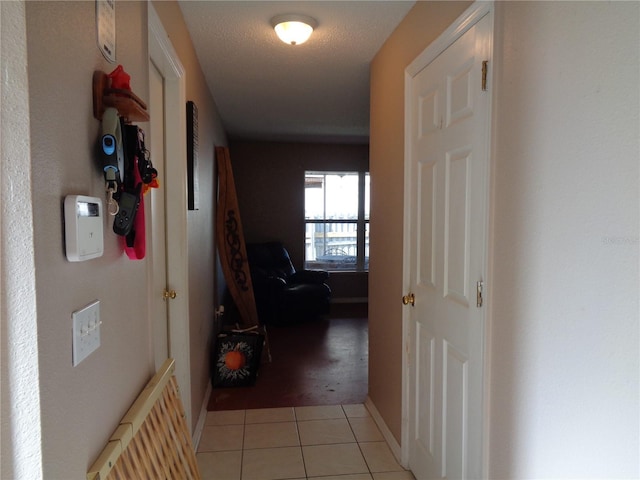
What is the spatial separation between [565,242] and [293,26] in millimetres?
1746

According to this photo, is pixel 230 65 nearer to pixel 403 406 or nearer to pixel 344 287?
pixel 403 406

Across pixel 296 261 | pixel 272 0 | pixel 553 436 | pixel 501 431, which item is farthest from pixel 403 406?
pixel 296 261

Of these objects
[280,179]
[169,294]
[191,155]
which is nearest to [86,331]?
[169,294]

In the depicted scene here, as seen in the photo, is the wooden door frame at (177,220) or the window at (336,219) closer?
the wooden door frame at (177,220)

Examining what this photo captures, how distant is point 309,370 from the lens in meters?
3.75

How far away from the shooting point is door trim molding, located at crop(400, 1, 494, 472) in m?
1.44

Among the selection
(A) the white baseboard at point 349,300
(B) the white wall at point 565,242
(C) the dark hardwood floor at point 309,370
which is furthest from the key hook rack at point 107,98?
(A) the white baseboard at point 349,300

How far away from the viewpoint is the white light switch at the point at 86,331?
0.88 metres

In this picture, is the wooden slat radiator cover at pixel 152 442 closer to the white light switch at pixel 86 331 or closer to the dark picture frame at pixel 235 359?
the white light switch at pixel 86 331

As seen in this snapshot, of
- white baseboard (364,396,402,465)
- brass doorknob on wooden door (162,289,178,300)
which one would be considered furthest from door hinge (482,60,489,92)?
white baseboard (364,396,402,465)

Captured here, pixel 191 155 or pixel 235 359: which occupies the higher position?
pixel 191 155

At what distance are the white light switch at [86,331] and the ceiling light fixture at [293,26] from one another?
1.76 m

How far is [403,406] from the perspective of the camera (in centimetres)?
227

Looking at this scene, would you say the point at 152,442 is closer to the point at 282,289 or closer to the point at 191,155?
the point at 191,155
